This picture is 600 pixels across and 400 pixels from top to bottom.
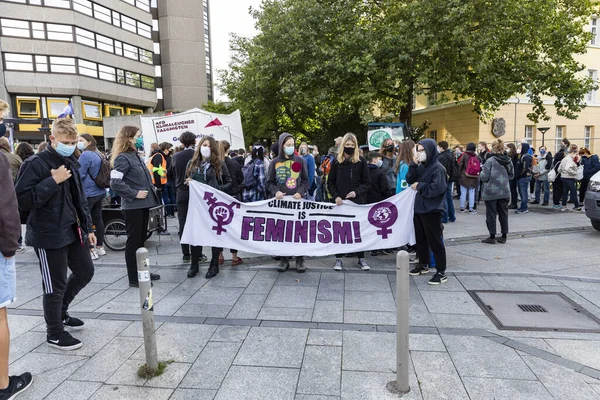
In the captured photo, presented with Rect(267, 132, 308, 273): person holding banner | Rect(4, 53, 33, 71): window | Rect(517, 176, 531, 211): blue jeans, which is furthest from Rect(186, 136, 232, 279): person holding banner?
Rect(4, 53, 33, 71): window

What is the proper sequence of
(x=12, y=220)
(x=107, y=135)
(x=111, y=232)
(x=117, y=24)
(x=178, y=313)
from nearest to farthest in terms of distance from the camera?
(x=12, y=220)
(x=178, y=313)
(x=111, y=232)
(x=107, y=135)
(x=117, y=24)

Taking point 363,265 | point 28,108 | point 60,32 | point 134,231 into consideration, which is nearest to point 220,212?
point 134,231

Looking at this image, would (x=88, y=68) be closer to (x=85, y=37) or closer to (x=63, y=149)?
(x=85, y=37)

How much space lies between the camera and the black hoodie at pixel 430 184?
5.57 metres

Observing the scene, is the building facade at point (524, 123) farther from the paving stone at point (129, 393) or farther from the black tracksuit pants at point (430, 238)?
the paving stone at point (129, 393)

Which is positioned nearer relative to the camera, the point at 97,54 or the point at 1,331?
the point at 1,331

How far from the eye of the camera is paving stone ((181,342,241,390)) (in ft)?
10.4

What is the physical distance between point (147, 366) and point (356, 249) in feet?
11.5

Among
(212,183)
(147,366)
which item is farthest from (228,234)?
(147,366)

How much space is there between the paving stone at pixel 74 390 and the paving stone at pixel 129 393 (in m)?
0.07

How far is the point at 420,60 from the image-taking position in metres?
18.6

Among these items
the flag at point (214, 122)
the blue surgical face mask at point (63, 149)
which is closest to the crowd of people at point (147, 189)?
the blue surgical face mask at point (63, 149)

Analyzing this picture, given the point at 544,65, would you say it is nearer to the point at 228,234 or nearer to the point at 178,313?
the point at 228,234

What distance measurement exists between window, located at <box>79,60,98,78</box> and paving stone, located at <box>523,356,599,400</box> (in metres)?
42.2
